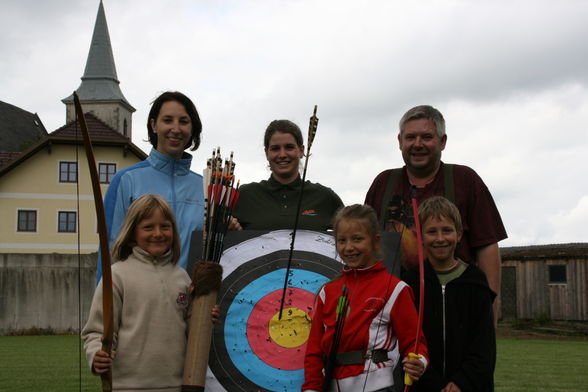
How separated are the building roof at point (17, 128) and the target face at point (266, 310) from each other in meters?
39.4

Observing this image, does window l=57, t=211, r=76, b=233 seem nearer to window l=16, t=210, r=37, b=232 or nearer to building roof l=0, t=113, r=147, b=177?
window l=16, t=210, r=37, b=232

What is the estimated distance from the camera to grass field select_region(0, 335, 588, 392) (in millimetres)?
7758

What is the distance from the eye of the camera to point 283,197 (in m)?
3.53

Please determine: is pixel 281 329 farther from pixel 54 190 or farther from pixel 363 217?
pixel 54 190

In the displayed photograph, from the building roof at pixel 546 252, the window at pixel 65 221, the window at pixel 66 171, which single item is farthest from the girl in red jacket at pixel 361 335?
the window at pixel 65 221

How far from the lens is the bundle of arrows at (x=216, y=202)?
295 centimetres

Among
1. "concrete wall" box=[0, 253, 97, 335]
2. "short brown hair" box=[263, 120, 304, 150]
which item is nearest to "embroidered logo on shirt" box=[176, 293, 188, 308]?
"short brown hair" box=[263, 120, 304, 150]

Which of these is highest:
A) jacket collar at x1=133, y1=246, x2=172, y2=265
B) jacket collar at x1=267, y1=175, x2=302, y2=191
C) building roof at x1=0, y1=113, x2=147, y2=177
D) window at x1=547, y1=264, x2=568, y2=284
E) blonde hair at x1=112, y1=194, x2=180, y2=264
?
building roof at x1=0, y1=113, x2=147, y2=177

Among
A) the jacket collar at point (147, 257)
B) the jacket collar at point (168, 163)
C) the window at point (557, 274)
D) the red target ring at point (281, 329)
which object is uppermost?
the jacket collar at point (168, 163)

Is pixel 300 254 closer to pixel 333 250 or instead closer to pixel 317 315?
pixel 333 250

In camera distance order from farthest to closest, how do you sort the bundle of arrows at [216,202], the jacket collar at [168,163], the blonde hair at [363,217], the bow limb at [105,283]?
the jacket collar at [168,163] < the bundle of arrows at [216,202] < the blonde hair at [363,217] < the bow limb at [105,283]

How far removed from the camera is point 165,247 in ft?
9.55

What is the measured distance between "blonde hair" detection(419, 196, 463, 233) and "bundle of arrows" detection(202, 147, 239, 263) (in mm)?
859

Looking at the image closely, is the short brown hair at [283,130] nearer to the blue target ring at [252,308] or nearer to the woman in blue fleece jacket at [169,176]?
the woman in blue fleece jacket at [169,176]
